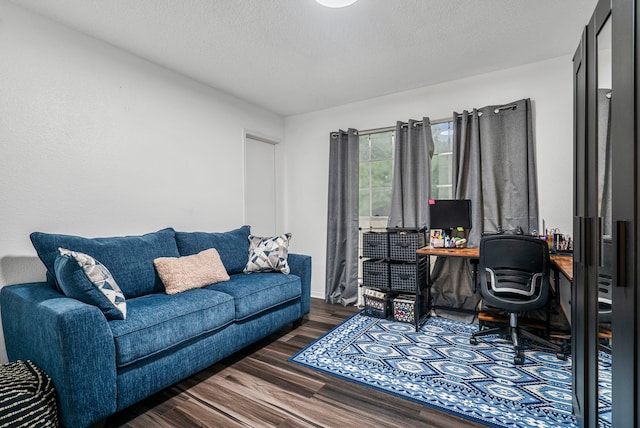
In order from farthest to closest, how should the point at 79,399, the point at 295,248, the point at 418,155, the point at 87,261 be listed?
the point at 295,248 → the point at 418,155 → the point at 87,261 → the point at 79,399

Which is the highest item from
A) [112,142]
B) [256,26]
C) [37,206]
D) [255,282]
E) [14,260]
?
[256,26]

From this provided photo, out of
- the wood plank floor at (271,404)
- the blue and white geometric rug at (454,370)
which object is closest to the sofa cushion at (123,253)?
the wood plank floor at (271,404)

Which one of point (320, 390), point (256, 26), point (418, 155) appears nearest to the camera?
point (320, 390)

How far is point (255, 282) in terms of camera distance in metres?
2.71

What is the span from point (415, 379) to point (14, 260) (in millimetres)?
2835

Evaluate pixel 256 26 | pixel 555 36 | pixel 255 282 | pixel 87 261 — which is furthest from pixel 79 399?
pixel 555 36

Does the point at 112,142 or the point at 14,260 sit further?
the point at 112,142

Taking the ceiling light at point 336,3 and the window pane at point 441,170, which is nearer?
the ceiling light at point 336,3

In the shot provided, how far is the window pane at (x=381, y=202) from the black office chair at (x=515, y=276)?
1495mm

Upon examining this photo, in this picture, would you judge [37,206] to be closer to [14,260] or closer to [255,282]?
[14,260]

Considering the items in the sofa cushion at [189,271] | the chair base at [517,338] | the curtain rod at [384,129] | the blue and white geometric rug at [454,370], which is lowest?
the blue and white geometric rug at [454,370]

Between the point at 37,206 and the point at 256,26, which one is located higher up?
the point at 256,26

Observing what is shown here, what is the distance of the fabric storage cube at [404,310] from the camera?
10.5ft

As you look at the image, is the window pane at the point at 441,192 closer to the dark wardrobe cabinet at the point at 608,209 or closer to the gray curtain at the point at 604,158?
the dark wardrobe cabinet at the point at 608,209
